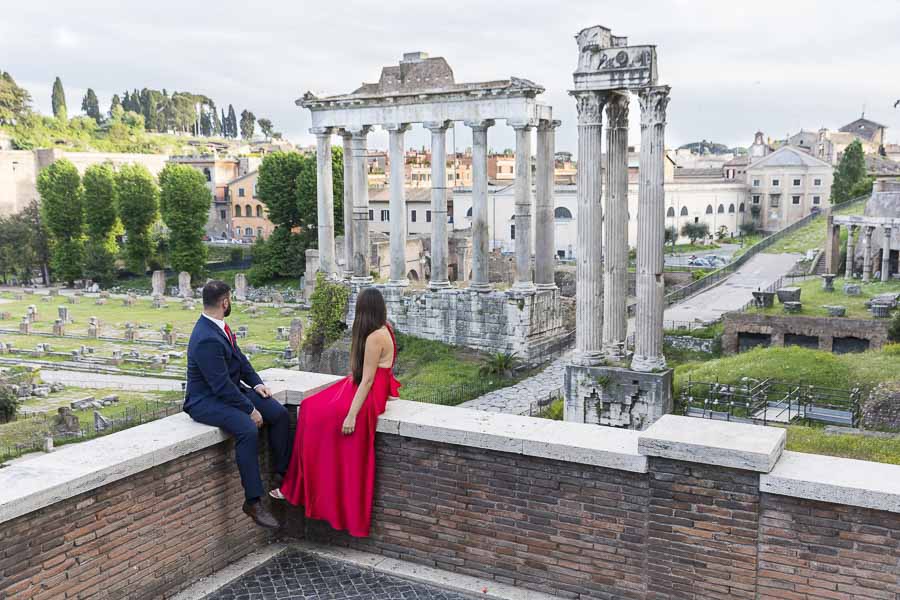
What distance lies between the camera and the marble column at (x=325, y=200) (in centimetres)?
2853

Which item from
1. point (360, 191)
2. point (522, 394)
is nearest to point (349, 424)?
point (522, 394)

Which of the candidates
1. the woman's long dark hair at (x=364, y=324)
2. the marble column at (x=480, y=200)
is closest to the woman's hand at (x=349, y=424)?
the woman's long dark hair at (x=364, y=324)

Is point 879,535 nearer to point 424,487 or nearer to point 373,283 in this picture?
point 424,487

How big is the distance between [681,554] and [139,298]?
55.8 metres

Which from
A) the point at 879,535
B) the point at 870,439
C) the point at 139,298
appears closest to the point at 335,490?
the point at 879,535

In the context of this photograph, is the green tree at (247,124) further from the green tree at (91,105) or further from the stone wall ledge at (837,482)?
the stone wall ledge at (837,482)

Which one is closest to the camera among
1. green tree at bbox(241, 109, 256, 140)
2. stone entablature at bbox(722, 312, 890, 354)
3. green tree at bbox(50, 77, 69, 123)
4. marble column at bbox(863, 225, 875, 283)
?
stone entablature at bbox(722, 312, 890, 354)

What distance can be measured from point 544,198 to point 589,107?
8169mm

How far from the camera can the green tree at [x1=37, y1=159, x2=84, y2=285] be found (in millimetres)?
62656

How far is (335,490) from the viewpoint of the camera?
20.9 feet

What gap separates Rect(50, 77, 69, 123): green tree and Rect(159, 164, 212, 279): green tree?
Result: 2006 inches

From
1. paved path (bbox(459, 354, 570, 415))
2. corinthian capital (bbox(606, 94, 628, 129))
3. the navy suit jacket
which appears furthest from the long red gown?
paved path (bbox(459, 354, 570, 415))

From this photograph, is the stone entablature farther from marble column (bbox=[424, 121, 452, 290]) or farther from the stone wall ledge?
the stone wall ledge

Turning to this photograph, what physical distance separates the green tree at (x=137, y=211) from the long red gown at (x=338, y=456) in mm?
60126
